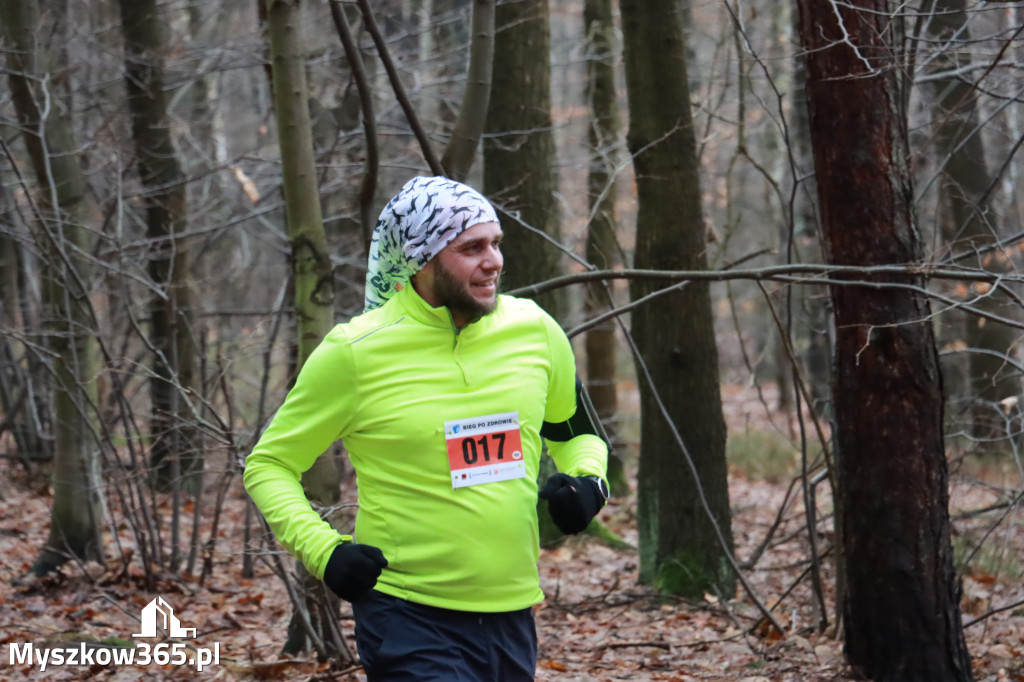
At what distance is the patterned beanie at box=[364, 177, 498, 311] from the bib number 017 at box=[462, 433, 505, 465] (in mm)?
523

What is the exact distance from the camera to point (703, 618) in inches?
269

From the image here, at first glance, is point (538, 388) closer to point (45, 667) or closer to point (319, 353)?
point (319, 353)

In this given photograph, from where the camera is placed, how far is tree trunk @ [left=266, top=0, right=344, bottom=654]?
5078 mm

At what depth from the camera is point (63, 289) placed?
25.1 feet

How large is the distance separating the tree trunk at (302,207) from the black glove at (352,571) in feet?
8.07

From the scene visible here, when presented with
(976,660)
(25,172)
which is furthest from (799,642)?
(25,172)

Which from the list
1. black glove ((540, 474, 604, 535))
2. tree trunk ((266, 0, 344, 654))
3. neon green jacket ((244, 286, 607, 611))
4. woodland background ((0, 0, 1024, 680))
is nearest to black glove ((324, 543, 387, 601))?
neon green jacket ((244, 286, 607, 611))

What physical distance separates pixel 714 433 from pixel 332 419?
463cm

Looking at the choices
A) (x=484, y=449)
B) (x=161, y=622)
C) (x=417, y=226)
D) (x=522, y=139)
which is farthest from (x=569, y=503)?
(x=522, y=139)

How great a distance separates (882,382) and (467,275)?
2.50m

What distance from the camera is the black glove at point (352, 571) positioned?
264cm

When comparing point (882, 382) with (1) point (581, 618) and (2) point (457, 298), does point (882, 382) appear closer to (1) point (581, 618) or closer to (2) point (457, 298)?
(2) point (457, 298)

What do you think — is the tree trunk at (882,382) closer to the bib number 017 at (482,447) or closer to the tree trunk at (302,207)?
the bib number 017 at (482,447)

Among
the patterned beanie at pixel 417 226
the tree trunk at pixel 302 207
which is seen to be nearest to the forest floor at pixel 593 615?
the tree trunk at pixel 302 207
